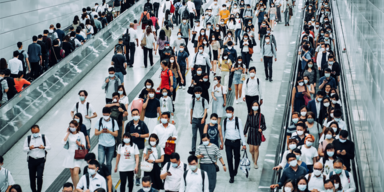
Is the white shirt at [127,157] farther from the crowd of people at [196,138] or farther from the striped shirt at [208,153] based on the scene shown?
the striped shirt at [208,153]

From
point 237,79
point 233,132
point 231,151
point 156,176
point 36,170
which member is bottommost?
point 36,170

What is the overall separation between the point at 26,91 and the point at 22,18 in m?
7.39

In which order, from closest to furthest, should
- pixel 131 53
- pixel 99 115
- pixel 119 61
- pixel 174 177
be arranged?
pixel 174 177
pixel 99 115
pixel 119 61
pixel 131 53

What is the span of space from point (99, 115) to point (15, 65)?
9.86 ft

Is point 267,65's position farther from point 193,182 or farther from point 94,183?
point 94,183

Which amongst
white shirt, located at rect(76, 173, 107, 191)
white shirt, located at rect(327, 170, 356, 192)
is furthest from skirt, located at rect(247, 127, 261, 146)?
white shirt, located at rect(76, 173, 107, 191)

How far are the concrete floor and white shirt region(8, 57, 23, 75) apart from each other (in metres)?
1.45

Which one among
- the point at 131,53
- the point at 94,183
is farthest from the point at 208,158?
the point at 131,53

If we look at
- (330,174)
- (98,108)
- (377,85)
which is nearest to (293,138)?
→ (330,174)

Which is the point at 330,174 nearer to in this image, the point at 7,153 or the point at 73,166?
the point at 73,166

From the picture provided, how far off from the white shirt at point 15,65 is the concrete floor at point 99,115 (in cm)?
145

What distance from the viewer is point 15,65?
13.7 m

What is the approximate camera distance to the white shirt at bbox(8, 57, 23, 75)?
44.9 ft

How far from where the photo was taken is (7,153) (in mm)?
11156
